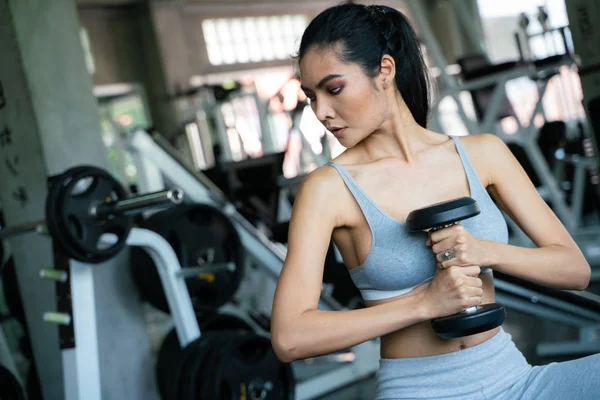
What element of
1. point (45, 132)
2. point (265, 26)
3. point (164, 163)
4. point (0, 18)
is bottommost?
point (164, 163)

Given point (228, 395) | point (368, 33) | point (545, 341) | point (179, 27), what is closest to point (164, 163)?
point (228, 395)

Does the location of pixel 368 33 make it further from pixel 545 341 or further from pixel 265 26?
pixel 265 26

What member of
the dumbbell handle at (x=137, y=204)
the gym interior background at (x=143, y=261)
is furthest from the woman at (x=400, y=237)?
the dumbbell handle at (x=137, y=204)

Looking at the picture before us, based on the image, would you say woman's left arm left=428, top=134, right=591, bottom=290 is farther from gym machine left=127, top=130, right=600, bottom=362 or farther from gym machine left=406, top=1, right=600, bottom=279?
gym machine left=406, top=1, right=600, bottom=279

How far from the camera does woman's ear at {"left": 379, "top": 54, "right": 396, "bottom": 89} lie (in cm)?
105

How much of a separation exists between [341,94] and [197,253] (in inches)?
73.3

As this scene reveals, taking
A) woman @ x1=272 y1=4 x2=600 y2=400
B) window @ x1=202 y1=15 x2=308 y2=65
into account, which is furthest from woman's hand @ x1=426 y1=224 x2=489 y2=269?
window @ x1=202 y1=15 x2=308 y2=65

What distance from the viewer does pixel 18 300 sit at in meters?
2.96

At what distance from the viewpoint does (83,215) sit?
1.92m

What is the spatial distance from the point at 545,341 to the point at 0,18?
2.51m

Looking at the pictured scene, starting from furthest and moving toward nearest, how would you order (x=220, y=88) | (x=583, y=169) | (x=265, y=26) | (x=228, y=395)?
(x=265, y=26) < (x=220, y=88) < (x=583, y=169) < (x=228, y=395)

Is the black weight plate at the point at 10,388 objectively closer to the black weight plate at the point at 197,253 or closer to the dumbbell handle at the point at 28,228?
the dumbbell handle at the point at 28,228

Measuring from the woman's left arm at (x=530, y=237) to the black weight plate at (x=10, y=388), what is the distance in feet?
5.49

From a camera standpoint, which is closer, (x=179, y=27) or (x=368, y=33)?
(x=368, y=33)
